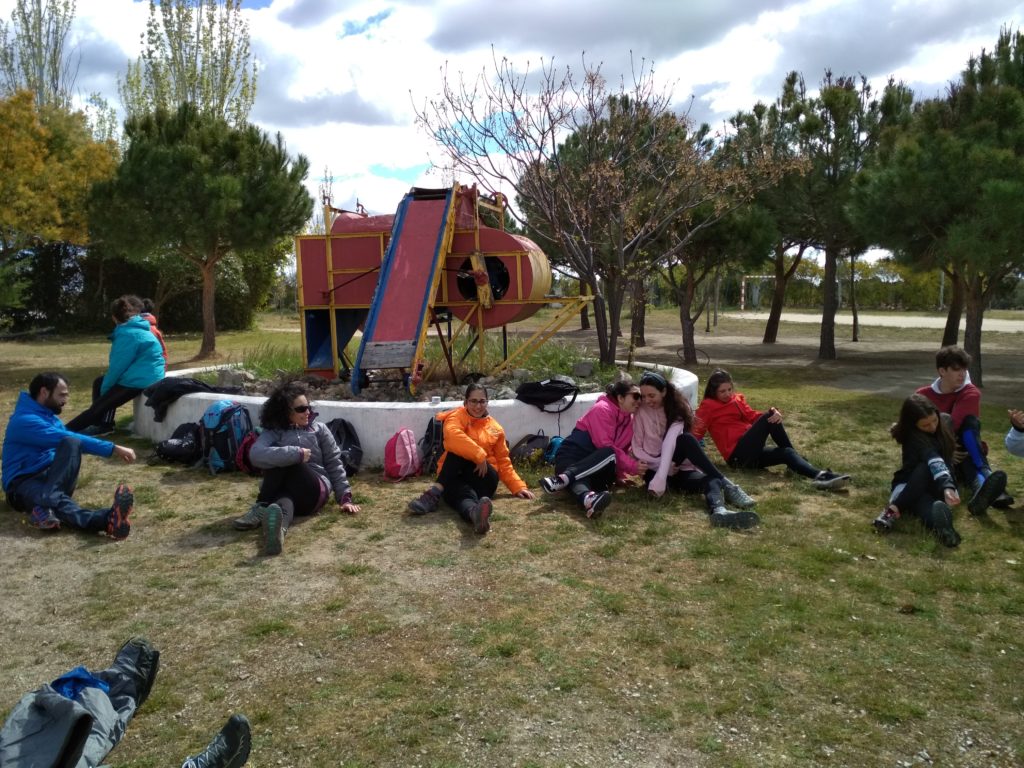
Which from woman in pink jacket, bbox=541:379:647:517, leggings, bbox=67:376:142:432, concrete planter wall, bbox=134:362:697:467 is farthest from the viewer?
leggings, bbox=67:376:142:432

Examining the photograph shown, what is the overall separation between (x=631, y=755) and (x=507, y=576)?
6.24 feet

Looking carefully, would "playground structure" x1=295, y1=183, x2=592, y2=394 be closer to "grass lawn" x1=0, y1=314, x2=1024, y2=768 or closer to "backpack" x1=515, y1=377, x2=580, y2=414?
"backpack" x1=515, y1=377, x2=580, y2=414

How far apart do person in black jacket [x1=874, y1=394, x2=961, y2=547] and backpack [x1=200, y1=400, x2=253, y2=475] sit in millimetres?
5399

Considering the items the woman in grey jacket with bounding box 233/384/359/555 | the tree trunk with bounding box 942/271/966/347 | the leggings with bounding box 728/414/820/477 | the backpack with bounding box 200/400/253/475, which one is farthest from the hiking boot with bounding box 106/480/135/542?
the tree trunk with bounding box 942/271/966/347

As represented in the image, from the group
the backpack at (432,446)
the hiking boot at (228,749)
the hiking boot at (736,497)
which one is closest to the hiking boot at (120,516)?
the backpack at (432,446)

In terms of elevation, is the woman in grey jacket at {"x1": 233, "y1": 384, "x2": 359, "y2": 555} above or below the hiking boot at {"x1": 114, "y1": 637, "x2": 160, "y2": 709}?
above

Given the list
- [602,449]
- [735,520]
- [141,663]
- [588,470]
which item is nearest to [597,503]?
[588,470]

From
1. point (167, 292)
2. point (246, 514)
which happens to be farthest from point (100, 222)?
point (246, 514)

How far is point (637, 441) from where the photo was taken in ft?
21.6

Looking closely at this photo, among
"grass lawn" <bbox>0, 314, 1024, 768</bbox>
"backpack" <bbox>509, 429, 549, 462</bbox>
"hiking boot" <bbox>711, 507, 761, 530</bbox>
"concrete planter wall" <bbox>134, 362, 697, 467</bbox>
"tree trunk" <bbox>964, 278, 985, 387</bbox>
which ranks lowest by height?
"grass lawn" <bbox>0, 314, 1024, 768</bbox>

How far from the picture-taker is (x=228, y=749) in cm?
293

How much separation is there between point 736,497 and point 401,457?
284cm

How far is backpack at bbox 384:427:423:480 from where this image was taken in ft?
23.7

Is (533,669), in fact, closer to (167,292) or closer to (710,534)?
(710,534)
